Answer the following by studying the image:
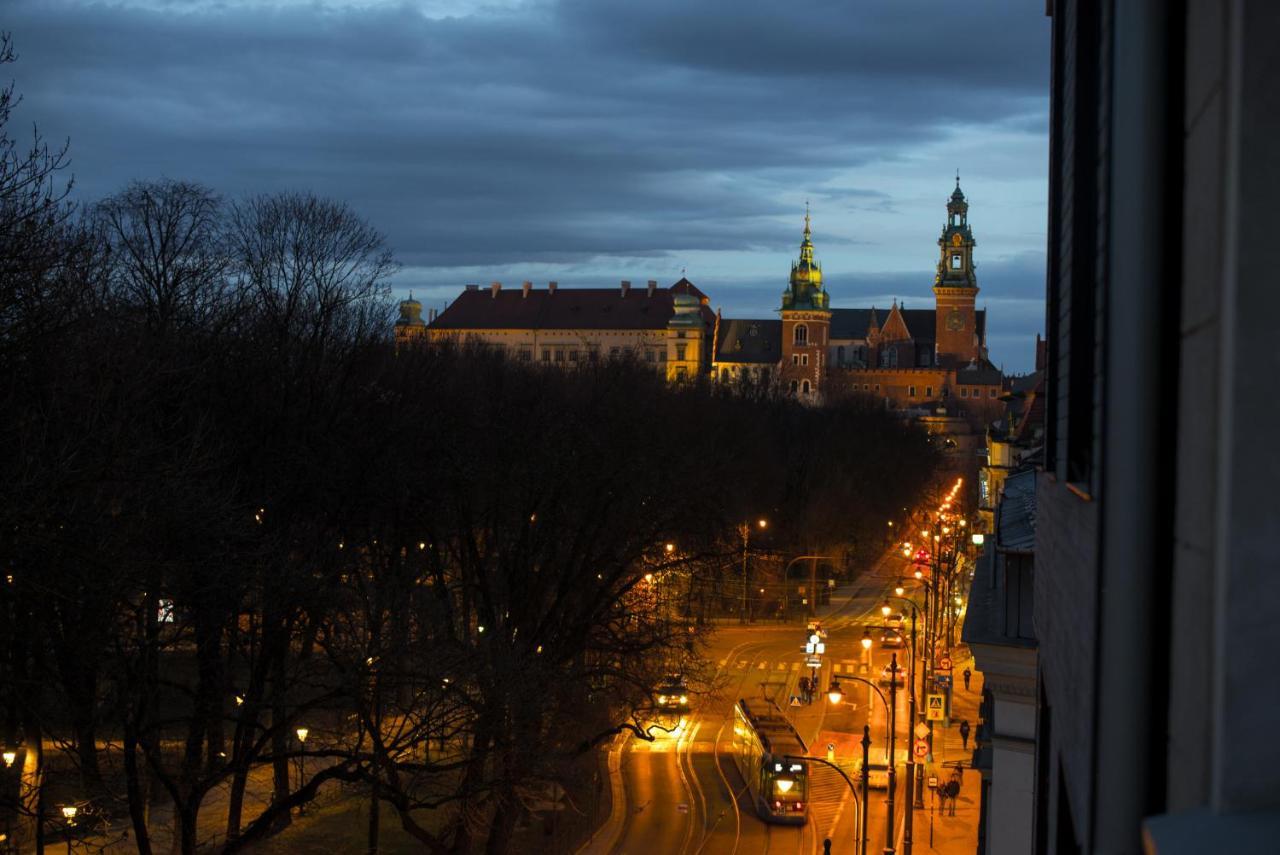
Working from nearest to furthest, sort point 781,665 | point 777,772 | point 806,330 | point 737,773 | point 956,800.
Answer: point 777,772 < point 956,800 < point 737,773 < point 781,665 < point 806,330

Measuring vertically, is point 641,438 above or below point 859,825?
above

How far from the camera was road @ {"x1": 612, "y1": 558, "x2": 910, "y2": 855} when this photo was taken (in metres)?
34.4

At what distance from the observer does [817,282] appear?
19238 centimetres

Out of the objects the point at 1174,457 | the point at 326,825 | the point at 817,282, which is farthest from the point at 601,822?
the point at 817,282

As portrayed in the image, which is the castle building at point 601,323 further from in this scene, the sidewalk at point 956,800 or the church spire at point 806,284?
the sidewalk at point 956,800

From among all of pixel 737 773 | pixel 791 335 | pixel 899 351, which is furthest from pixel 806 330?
pixel 737 773

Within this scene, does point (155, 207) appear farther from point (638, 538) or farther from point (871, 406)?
point (871, 406)

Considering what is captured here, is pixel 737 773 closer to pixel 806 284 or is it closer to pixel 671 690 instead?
pixel 671 690

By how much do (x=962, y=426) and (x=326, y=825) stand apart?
495 feet

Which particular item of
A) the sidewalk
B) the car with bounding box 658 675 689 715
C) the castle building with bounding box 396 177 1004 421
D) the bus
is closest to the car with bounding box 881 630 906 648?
the sidewalk

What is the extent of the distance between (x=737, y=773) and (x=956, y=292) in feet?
514

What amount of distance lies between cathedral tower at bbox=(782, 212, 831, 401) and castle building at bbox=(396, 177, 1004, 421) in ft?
0.41

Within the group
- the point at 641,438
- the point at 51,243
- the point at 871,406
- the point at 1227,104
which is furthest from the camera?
the point at 871,406

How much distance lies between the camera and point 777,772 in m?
36.1
